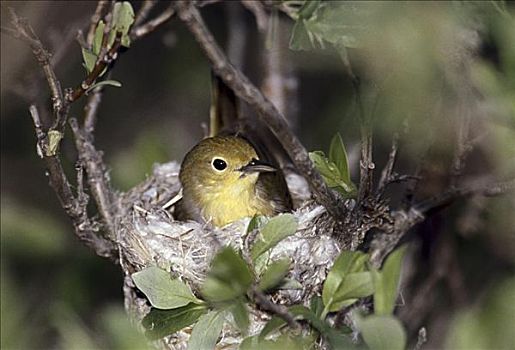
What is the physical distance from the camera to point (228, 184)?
387 centimetres

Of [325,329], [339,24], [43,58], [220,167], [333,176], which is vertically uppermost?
[43,58]

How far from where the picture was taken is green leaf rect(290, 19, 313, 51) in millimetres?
2998

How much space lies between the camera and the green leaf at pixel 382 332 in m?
2.01

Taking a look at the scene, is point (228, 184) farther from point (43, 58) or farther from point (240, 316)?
point (240, 316)

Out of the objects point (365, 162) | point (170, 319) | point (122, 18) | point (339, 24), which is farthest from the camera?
point (339, 24)

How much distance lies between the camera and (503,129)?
2998 mm

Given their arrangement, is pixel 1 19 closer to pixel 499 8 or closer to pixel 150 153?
pixel 150 153

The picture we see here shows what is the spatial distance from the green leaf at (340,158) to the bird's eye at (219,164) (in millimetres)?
1149

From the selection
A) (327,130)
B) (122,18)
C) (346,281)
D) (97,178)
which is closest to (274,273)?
(346,281)

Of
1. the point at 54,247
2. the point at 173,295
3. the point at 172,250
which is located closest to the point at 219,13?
the point at 54,247

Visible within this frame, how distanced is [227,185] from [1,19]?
1.11 meters

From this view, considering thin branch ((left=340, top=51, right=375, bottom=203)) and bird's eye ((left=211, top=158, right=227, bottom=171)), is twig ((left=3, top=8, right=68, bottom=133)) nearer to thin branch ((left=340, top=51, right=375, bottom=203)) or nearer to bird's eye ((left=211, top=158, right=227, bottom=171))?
thin branch ((left=340, top=51, right=375, bottom=203))

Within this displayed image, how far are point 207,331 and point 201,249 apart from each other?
2.62 feet

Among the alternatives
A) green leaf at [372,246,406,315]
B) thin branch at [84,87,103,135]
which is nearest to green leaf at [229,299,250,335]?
green leaf at [372,246,406,315]
